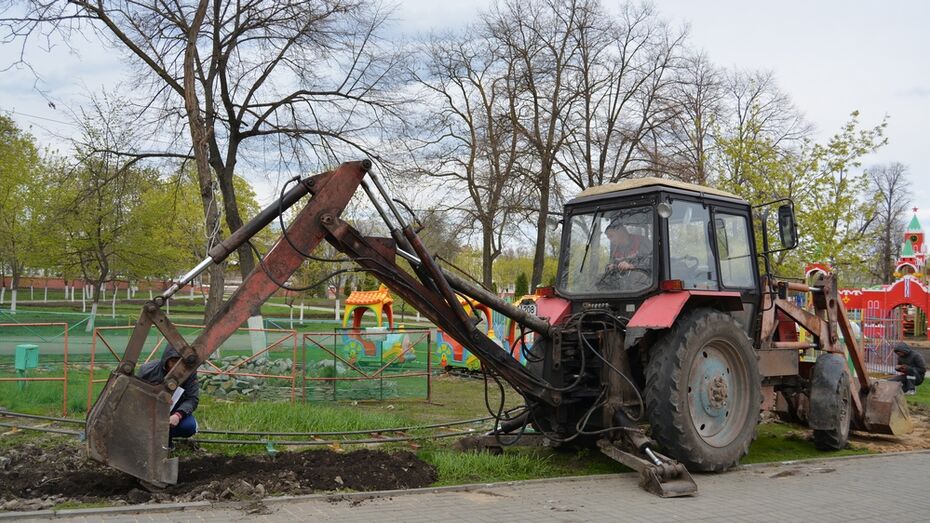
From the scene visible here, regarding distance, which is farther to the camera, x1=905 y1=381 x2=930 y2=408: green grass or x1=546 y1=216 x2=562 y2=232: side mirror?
x1=905 y1=381 x2=930 y2=408: green grass

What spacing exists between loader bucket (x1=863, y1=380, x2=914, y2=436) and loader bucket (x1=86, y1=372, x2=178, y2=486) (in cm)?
886

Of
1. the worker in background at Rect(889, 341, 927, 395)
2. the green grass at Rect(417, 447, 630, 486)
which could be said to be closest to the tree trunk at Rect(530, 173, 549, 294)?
the worker in background at Rect(889, 341, 927, 395)

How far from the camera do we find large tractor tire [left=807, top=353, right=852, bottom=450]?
30.3ft

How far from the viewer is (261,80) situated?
664 inches

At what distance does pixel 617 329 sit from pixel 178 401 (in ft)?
14.6

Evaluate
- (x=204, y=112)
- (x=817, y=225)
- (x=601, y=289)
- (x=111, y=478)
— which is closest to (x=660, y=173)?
(x=817, y=225)

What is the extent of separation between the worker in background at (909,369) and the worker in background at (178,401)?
38.5 feet

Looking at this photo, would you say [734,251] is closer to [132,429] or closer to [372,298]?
[132,429]

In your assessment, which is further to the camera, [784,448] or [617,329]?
[784,448]

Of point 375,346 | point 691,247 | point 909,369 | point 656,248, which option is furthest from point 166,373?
point 909,369

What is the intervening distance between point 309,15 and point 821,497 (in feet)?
45.2

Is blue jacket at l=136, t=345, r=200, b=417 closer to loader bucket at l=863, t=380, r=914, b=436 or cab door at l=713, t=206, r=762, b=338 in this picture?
cab door at l=713, t=206, r=762, b=338

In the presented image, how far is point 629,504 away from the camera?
261 inches

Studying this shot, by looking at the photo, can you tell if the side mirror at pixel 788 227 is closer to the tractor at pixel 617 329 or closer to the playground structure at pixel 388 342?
the tractor at pixel 617 329
